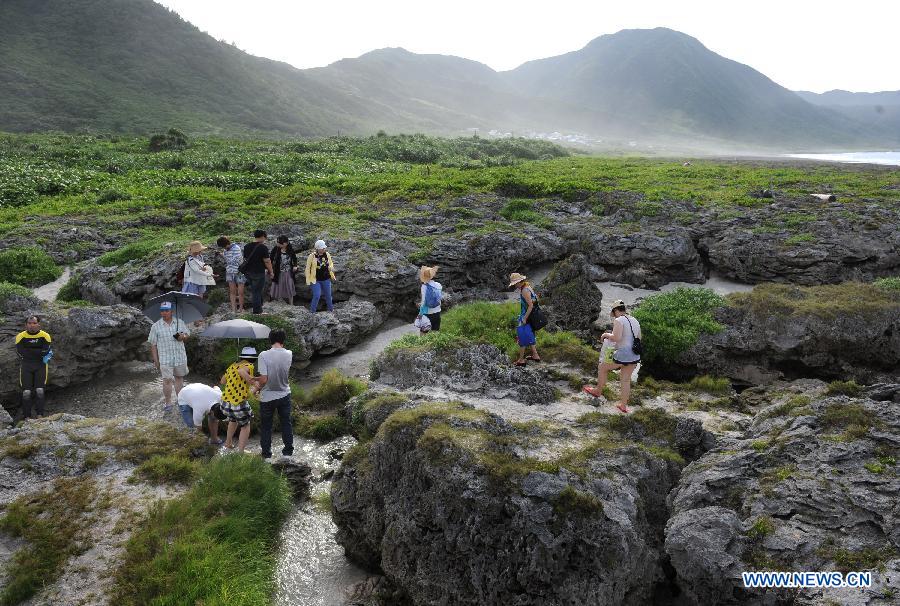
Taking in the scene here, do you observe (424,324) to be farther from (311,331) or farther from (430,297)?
(311,331)

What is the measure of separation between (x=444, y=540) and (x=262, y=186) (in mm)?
37020

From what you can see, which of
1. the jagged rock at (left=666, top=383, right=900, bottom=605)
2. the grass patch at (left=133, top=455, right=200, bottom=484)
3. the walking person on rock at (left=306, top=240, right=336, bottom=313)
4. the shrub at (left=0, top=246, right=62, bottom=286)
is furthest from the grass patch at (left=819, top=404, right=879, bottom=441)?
the shrub at (left=0, top=246, right=62, bottom=286)

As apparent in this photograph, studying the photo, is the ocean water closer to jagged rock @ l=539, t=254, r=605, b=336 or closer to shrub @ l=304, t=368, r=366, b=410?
jagged rock @ l=539, t=254, r=605, b=336

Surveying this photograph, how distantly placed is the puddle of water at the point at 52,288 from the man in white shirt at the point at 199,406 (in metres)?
12.9

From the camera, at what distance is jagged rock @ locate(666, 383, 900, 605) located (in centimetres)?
670

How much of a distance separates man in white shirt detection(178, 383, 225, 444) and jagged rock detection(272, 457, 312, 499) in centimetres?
210

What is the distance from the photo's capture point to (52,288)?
2238cm

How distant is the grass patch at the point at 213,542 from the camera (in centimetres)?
796

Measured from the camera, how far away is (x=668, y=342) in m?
16.0

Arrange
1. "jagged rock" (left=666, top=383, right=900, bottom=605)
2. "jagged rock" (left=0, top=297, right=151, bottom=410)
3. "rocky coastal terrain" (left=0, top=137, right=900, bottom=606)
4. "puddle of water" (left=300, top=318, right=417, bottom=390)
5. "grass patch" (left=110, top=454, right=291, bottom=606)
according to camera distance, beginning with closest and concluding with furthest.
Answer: "jagged rock" (left=666, top=383, right=900, bottom=605) → "rocky coastal terrain" (left=0, top=137, right=900, bottom=606) → "grass patch" (left=110, top=454, right=291, bottom=606) → "jagged rock" (left=0, top=297, right=151, bottom=410) → "puddle of water" (left=300, top=318, right=417, bottom=390)

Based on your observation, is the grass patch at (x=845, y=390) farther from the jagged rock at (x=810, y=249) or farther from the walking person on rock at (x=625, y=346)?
the jagged rock at (x=810, y=249)

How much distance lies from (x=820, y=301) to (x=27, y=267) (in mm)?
30291

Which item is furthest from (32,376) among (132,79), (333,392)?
(132,79)

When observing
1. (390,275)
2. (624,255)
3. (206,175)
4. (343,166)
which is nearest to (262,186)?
(206,175)
